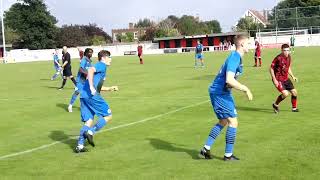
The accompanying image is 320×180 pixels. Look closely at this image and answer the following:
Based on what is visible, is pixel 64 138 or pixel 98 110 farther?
pixel 64 138

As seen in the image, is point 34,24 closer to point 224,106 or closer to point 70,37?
point 70,37

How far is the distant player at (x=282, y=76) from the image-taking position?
15000mm

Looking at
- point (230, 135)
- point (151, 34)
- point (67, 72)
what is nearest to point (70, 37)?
point (151, 34)

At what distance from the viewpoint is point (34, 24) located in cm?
12038

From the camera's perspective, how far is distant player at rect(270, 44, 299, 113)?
15.0 metres

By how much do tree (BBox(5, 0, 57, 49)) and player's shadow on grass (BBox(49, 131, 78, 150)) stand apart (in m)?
108

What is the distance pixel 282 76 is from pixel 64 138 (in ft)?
21.7

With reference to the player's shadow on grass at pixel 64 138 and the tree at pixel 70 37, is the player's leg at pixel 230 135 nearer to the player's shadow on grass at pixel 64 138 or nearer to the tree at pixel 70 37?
the player's shadow on grass at pixel 64 138

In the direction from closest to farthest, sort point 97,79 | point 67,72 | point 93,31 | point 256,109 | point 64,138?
point 97,79
point 64,138
point 256,109
point 67,72
point 93,31

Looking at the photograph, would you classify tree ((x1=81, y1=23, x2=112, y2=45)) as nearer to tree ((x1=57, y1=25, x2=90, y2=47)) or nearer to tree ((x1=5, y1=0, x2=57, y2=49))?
tree ((x1=57, y1=25, x2=90, y2=47))

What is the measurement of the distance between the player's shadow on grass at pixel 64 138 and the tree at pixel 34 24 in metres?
108

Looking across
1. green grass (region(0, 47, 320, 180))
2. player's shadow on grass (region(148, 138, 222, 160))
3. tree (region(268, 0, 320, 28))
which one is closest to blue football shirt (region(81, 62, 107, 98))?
green grass (region(0, 47, 320, 180))

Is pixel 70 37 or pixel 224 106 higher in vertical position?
pixel 70 37

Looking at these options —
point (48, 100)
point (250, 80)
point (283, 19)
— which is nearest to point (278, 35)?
point (283, 19)
